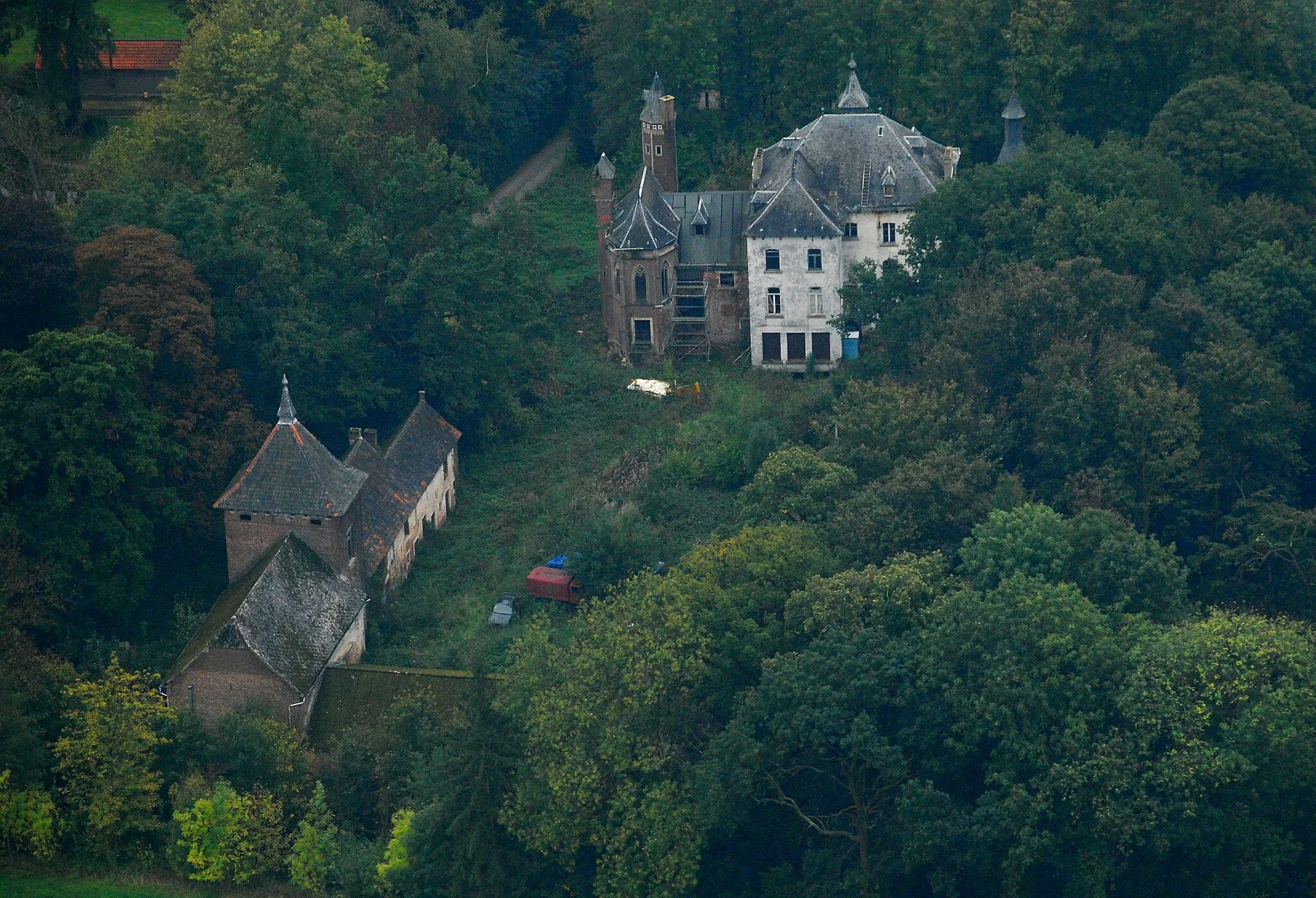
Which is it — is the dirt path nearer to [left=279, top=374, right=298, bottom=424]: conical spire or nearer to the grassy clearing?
the grassy clearing

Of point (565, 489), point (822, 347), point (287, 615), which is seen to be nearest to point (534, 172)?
point (822, 347)

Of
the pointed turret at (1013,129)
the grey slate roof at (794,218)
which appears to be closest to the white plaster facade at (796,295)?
the grey slate roof at (794,218)

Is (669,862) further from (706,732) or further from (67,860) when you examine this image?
(67,860)

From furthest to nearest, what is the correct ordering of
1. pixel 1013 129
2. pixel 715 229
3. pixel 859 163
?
pixel 1013 129
pixel 715 229
pixel 859 163

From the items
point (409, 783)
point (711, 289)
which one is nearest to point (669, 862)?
point (409, 783)

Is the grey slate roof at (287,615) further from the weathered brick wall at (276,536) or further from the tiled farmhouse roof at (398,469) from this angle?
the tiled farmhouse roof at (398,469)

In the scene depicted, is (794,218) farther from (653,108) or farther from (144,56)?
(144,56)
